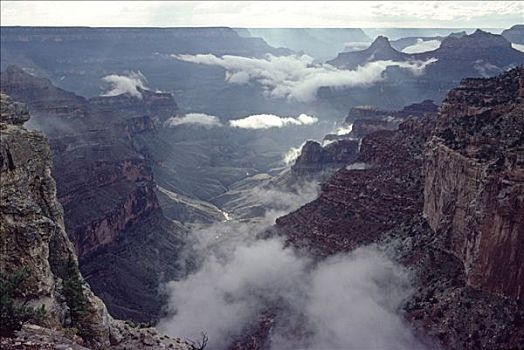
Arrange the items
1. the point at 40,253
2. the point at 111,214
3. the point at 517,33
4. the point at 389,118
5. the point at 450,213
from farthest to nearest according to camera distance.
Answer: the point at 517,33 → the point at 389,118 → the point at 111,214 → the point at 450,213 → the point at 40,253

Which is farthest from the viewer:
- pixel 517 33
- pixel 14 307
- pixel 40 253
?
pixel 517 33

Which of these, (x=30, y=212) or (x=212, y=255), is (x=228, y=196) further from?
(x=30, y=212)

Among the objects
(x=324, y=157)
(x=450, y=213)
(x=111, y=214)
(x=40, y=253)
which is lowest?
(x=324, y=157)

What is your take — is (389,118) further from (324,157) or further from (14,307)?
(14,307)

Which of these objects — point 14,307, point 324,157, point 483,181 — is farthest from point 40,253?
point 324,157

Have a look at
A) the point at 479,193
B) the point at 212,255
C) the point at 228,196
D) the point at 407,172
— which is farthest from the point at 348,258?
the point at 228,196

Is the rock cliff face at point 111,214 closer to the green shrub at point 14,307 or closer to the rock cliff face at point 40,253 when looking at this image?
the rock cliff face at point 40,253
